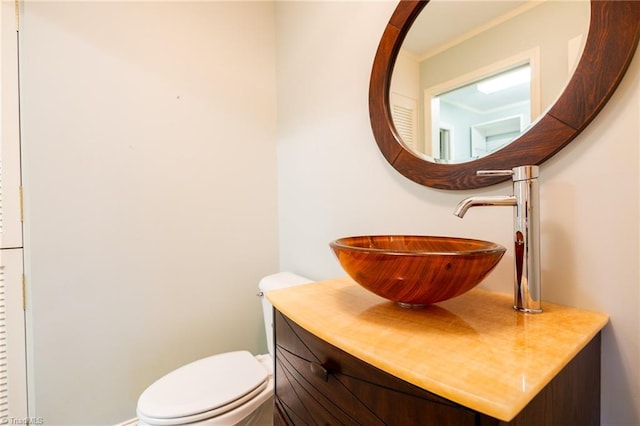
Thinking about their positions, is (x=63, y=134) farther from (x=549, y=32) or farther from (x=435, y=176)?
(x=549, y=32)

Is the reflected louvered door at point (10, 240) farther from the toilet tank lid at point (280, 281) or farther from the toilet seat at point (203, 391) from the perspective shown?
the toilet tank lid at point (280, 281)

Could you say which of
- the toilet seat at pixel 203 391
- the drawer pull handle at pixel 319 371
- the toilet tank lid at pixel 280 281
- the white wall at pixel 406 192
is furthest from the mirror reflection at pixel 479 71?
the toilet seat at pixel 203 391

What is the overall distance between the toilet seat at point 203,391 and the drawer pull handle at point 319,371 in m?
0.60

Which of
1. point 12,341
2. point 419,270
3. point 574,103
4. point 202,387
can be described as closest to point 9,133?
point 12,341

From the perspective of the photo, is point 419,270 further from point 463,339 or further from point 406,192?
point 406,192

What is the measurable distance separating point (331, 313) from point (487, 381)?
0.34 meters

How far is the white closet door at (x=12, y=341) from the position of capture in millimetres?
1114

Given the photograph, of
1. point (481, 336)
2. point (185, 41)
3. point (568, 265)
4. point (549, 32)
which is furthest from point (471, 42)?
point (185, 41)

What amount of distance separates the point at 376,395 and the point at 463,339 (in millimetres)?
185

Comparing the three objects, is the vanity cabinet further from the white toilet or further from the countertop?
the white toilet

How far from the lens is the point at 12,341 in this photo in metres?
1.13

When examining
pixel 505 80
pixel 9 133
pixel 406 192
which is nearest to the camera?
pixel 505 80

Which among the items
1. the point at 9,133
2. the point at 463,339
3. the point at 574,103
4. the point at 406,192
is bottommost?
the point at 463,339

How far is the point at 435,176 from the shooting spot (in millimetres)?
869
